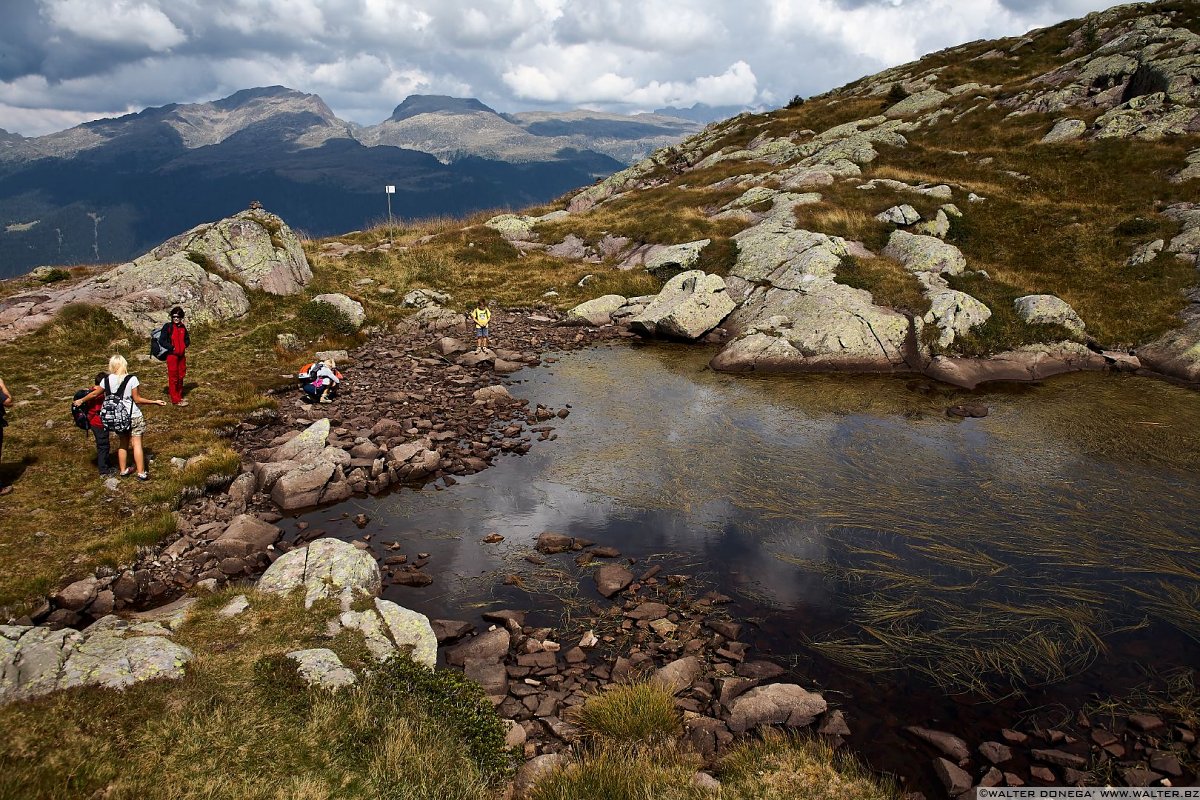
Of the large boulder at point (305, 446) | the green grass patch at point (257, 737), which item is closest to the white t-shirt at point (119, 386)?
the large boulder at point (305, 446)

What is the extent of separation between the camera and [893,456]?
62.1ft

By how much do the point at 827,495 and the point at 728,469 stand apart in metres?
3.01

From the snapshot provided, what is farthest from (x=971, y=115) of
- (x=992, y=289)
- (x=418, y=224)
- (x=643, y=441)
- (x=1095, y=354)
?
(x=643, y=441)

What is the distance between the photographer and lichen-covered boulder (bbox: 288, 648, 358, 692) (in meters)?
8.35

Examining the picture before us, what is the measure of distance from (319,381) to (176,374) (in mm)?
4523

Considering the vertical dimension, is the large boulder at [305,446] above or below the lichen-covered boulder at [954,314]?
below

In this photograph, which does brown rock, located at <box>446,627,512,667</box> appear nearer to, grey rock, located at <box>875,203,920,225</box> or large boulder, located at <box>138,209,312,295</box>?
large boulder, located at <box>138,209,312,295</box>

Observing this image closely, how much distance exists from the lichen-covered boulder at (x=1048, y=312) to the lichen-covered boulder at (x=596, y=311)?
72.9 feet

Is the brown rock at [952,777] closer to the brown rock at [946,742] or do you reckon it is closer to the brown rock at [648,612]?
the brown rock at [946,742]

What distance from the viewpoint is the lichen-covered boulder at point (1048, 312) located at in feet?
97.6

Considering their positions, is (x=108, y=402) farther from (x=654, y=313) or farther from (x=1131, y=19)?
(x=1131, y=19)

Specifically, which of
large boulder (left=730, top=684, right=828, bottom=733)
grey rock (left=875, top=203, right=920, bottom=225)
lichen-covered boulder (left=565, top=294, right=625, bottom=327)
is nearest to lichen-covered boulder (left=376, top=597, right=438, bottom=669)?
large boulder (left=730, top=684, right=828, bottom=733)

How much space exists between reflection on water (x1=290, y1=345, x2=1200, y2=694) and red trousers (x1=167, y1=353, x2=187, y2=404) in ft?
29.8

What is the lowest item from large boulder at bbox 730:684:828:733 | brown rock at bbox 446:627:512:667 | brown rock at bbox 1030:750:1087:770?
brown rock at bbox 446:627:512:667
